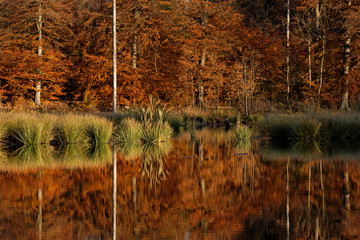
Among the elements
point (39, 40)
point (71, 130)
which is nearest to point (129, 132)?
point (71, 130)

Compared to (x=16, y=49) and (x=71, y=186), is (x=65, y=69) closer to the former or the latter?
(x=16, y=49)

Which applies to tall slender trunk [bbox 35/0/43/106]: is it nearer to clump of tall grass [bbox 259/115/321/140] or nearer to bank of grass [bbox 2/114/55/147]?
bank of grass [bbox 2/114/55/147]

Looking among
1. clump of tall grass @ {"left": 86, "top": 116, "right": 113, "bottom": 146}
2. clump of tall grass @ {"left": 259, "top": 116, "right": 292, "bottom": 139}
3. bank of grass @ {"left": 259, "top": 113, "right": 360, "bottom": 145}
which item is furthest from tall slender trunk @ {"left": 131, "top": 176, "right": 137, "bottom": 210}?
clump of tall grass @ {"left": 259, "top": 116, "right": 292, "bottom": 139}

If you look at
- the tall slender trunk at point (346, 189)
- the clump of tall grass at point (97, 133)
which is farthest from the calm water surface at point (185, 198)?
the clump of tall grass at point (97, 133)

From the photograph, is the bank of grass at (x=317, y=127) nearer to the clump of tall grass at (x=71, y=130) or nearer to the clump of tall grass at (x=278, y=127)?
the clump of tall grass at (x=278, y=127)

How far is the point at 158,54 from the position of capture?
39.0 metres

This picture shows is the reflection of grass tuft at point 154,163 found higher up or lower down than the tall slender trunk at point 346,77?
lower down

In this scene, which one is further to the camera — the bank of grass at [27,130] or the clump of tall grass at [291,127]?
the clump of tall grass at [291,127]

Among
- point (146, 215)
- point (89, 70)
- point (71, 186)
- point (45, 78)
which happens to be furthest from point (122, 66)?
point (146, 215)

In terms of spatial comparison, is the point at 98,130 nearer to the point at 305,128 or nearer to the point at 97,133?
the point at 97,133

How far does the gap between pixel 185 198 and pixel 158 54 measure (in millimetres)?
32415

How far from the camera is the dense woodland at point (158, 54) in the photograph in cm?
3444

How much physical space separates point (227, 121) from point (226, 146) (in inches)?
569

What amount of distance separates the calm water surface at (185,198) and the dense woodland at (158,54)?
22104 mm
